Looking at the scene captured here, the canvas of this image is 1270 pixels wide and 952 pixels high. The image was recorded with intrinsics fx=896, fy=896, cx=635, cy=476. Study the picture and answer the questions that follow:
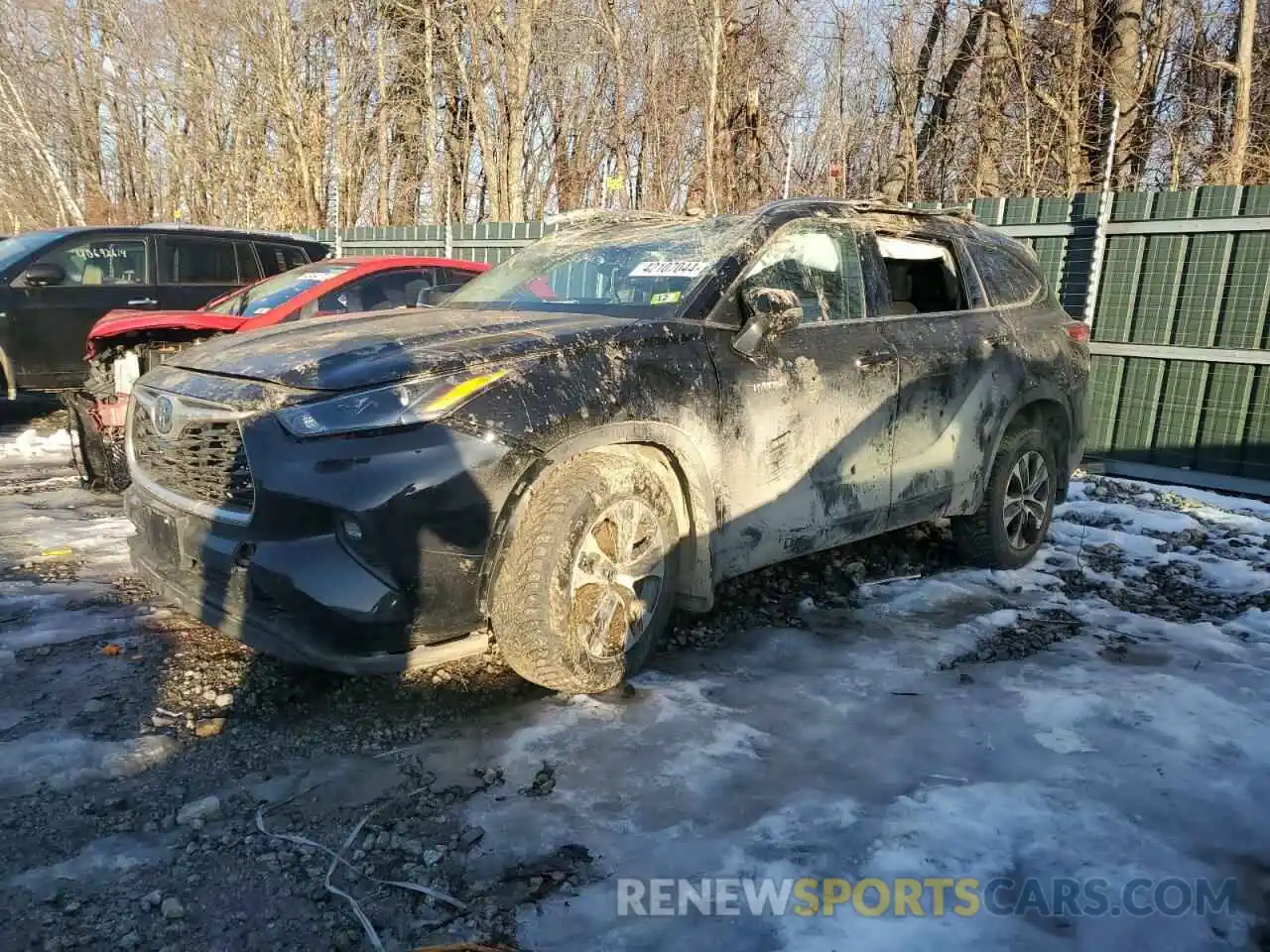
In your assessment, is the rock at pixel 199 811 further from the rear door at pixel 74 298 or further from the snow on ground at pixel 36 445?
the rear door at pixel 74 298

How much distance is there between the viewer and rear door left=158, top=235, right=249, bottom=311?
28.9ft

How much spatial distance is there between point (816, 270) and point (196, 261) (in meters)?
7.35

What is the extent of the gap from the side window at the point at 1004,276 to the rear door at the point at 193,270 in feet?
24.2

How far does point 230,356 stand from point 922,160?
14690 millimetres

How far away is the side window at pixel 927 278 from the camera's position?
4.50 m

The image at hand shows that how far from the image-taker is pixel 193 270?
8977mm

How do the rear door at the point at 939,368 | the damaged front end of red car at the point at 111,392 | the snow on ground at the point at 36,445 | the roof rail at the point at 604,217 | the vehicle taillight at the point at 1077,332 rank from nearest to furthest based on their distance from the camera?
the rear door at the point at 939,368
the roof rail at the point at 604,217
the vehicle taillight at the point at 1077,332
the damaged front end of red car at the point at 111,392
the snow on ground at the point at 36,445

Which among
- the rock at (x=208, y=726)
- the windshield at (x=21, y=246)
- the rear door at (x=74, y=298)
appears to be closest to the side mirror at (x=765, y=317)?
the rock at (x=208, y=726)

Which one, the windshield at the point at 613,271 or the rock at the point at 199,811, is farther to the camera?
the windshield at the point at 613,271

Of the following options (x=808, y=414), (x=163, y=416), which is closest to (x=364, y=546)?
(x=163, y=416)

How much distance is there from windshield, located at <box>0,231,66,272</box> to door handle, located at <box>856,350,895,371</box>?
7.98m

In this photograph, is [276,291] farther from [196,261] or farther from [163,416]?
[163,416]

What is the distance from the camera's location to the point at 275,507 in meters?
2.67

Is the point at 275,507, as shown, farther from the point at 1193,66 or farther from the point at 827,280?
the point at 1193,66
